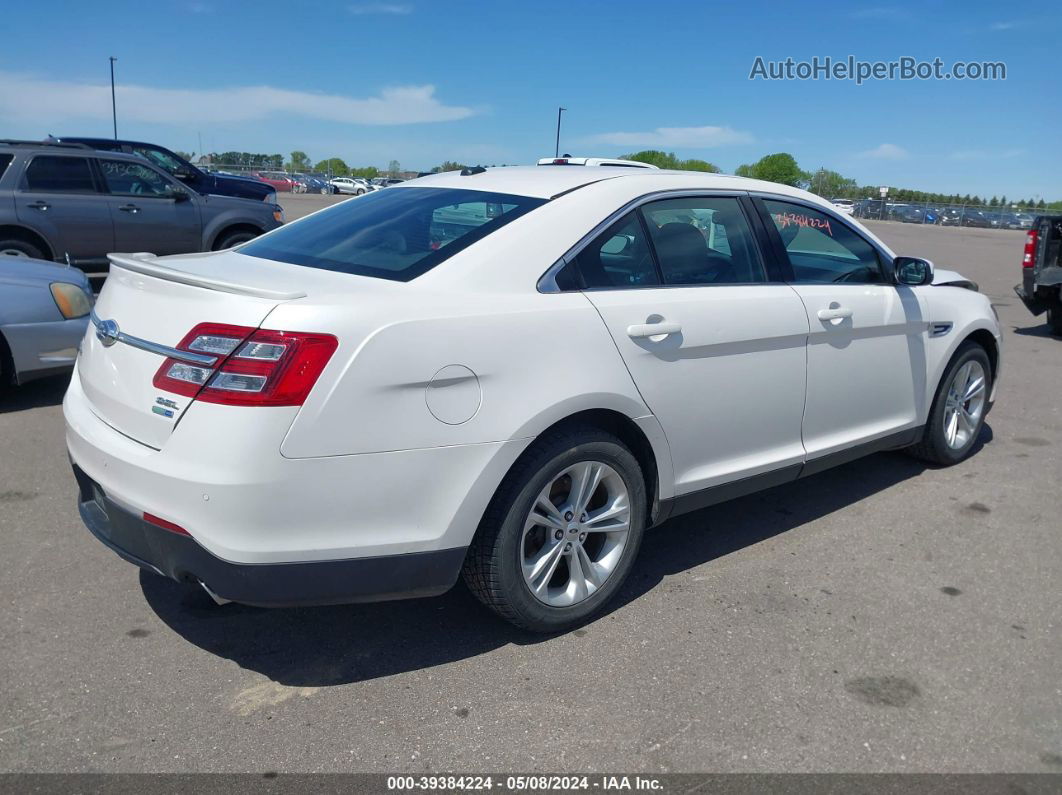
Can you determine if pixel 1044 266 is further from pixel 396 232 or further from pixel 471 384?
pixel 471 384

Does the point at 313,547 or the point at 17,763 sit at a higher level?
the point at 313,547

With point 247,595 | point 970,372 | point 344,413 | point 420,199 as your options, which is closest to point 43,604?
point 247,595

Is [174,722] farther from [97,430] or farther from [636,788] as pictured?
[636,788]

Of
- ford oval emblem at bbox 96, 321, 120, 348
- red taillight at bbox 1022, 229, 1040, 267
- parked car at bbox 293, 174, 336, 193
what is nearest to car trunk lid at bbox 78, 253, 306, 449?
ford oval emblem at bbox 96, 321, 120, 348

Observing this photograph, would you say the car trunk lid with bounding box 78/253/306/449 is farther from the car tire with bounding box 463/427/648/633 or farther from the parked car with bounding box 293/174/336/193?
the parked car with bounding box 293/174/336/193

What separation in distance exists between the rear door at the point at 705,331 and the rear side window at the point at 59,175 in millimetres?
9181

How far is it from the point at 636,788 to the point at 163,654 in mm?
1709

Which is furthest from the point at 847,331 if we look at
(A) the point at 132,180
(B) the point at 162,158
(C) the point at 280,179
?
(C) the point at 280,179

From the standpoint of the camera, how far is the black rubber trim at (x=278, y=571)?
2.71 meters

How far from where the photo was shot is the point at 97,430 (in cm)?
305

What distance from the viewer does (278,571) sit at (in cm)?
270

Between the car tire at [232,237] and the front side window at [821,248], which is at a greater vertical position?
the front side window at [821,248]

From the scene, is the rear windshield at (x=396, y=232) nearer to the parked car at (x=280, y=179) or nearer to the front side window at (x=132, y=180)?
the front side window at (x=132, y=180)

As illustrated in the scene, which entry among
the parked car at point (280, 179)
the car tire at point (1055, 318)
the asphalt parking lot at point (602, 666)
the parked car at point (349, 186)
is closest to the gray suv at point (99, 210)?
the asphalt parking lot at point (602, 666)
